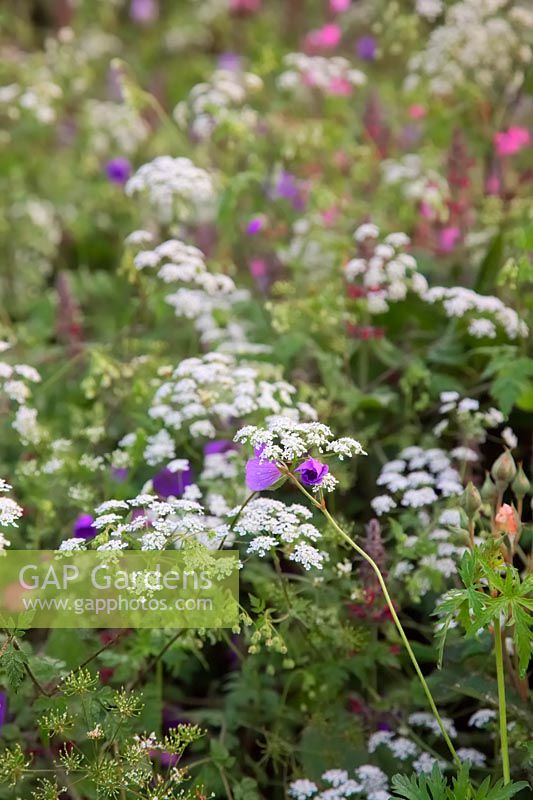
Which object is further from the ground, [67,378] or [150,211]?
[150,211]

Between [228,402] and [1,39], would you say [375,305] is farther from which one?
[1,39]

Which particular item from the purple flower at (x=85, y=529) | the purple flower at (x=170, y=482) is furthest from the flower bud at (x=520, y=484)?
the purple flower at (x=85, y=529)

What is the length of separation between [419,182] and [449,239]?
32 cm

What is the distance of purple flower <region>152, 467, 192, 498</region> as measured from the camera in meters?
2.37

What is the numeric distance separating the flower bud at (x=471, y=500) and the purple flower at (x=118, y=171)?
258cm

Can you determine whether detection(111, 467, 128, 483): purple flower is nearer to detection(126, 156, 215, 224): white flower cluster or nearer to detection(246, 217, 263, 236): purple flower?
detection(126, 156, 215, 224): white flower cluster

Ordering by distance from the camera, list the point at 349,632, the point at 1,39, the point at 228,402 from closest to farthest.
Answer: the point at 349,632
the point at 228,402
the point at 1,39

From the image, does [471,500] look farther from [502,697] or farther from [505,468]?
[502,697]

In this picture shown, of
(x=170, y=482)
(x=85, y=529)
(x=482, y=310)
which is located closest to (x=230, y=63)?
(x=482, y=310)

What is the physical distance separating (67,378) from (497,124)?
1697 millimetres

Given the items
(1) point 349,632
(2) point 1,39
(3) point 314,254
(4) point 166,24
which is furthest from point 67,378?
(4) point 166,24

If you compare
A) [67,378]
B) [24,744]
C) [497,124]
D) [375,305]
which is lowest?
[24,744]

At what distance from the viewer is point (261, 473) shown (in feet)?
5.85

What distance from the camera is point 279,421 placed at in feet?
5.74
